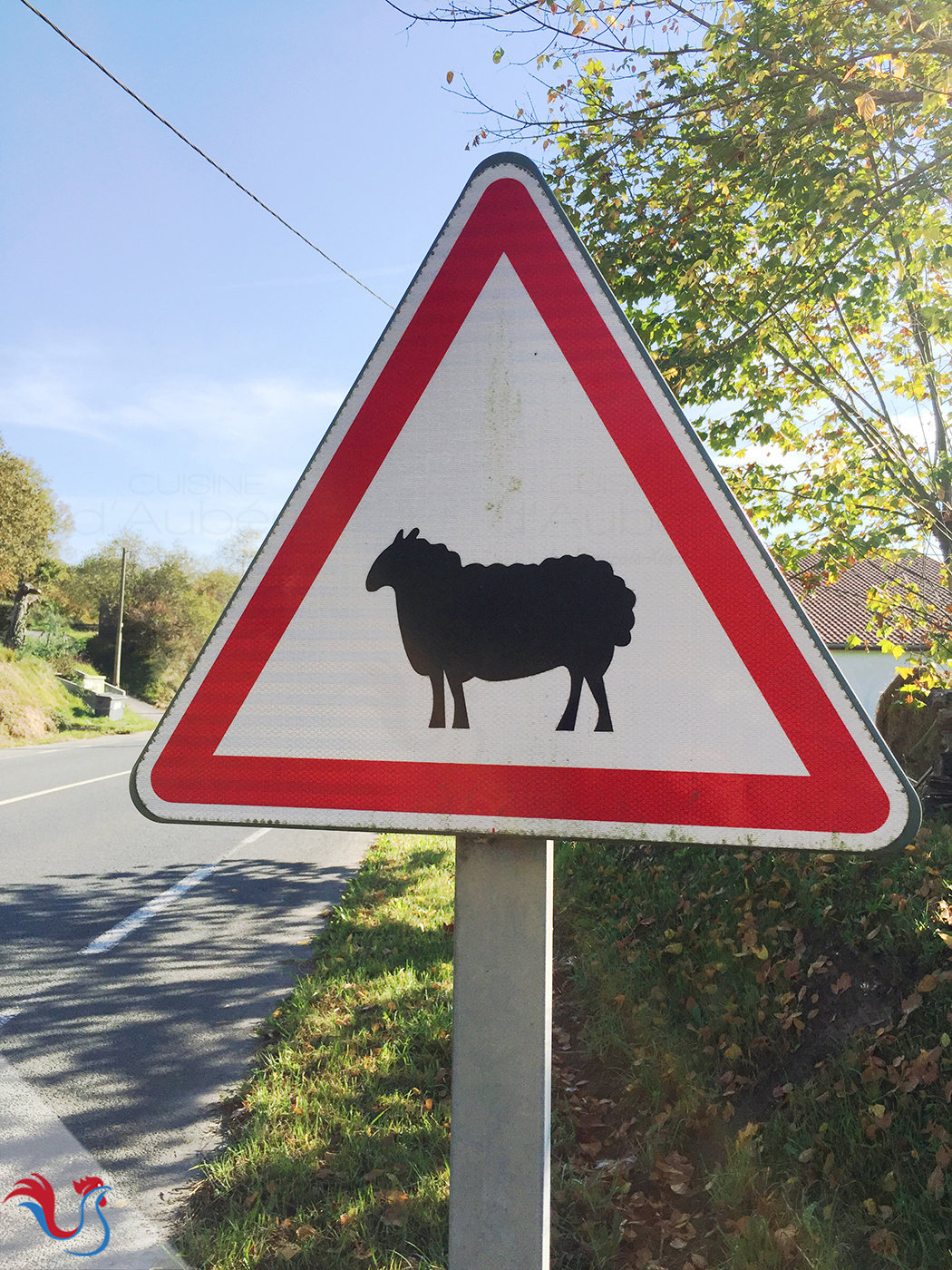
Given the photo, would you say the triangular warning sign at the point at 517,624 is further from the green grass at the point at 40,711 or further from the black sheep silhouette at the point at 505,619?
the green grass at the point at 40,711

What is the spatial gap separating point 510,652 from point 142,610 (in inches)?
1901

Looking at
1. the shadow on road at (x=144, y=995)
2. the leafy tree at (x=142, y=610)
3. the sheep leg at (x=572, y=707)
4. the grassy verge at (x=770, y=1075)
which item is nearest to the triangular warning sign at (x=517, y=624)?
the sheep leg at (x=572, y=707)

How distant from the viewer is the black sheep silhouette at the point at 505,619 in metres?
1.07

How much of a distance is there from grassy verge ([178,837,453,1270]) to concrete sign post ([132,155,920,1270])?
194cm

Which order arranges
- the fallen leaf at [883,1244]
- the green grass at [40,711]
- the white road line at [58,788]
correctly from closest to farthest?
the fallen leaf at [883,1244] < the white road line at [58,788] < the green grass at [40,711]

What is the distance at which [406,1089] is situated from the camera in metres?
3.40

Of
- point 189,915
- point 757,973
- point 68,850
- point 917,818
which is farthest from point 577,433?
point 68,850

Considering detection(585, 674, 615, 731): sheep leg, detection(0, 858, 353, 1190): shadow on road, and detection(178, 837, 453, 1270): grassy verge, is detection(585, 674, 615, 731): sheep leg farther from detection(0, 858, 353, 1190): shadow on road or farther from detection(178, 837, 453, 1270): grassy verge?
detection(0, 858, 353, 1190): shadow on road

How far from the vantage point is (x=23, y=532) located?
29.5 m

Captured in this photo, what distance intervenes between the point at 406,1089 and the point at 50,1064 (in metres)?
1.75

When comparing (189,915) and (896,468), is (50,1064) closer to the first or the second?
(189,915)

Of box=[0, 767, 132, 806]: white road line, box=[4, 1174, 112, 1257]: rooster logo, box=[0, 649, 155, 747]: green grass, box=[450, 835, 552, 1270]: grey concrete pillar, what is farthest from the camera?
box=[0, 649, 155, 747]: green grass

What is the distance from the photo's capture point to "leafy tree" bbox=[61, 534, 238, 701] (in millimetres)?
44906

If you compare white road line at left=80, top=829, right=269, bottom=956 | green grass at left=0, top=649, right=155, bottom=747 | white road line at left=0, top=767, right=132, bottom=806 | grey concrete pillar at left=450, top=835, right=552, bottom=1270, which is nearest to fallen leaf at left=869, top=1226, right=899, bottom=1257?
Answer: grey concrete pillar at left=450, top=835, right=552, bottom=1270
